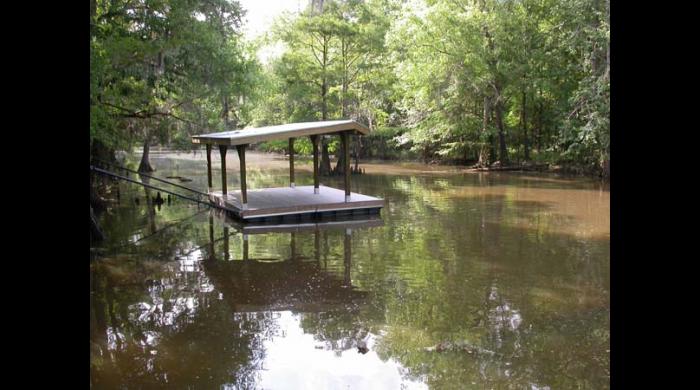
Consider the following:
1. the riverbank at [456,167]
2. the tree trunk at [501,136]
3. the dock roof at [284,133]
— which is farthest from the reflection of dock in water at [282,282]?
the tree trunk at [501,136]

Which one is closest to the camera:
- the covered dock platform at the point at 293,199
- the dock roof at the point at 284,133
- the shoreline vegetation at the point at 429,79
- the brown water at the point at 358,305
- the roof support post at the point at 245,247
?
the brown water at the point at 358,305

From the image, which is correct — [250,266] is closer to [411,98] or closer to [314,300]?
[314,300]

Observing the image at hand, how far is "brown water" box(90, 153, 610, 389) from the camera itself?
6156 millimetres

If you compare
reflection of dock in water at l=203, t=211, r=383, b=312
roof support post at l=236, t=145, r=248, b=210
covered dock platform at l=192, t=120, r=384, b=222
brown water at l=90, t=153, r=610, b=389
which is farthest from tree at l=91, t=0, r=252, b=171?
reflection of dock in water at l=203, t=211, r=383, b=312

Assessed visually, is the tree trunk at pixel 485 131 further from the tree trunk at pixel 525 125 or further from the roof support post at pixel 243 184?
the roof support post at pixel 243 184

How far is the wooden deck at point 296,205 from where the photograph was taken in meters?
15.5

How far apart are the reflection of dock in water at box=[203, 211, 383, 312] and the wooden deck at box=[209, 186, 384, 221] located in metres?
2.18

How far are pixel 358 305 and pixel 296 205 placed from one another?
765 centimetres

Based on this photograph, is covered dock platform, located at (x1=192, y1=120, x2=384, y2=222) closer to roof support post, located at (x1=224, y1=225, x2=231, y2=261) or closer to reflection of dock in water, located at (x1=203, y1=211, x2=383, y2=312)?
roof support post, located at (x1=224, y1=225, x2=231, y2=261)

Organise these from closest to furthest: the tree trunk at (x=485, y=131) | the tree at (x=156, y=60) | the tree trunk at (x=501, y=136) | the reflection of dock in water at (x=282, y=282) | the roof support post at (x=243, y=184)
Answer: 1. the reflection of dock in water at (x=282, y=282)
2. the tree at (x=156, y=60)
3. the roof support post at (x=243, y=184)
4. the tree trunk at (x=485, y=131)
5. the tree trunk at (x=501, y=136)

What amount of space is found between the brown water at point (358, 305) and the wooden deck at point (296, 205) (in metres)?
0.86
